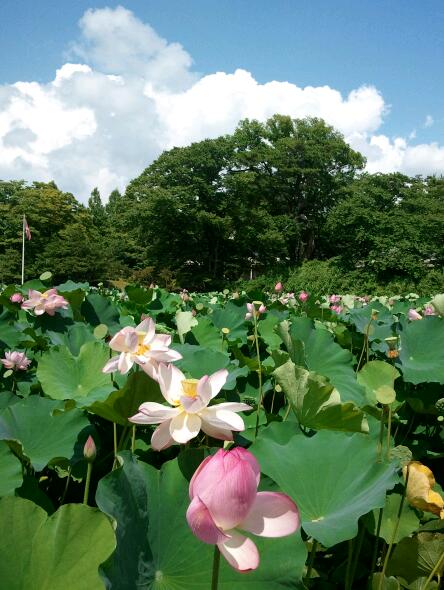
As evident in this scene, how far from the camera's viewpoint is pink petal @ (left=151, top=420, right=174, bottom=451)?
501mm

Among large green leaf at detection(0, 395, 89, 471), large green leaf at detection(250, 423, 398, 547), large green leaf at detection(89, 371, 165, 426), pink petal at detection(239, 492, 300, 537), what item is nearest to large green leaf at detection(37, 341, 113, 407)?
large green leaf at detection(0, 395, 89, 471)

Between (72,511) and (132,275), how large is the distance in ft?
69.1

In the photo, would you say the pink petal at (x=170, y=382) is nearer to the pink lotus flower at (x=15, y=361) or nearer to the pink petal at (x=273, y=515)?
the pink petal at (x=273, y=515)

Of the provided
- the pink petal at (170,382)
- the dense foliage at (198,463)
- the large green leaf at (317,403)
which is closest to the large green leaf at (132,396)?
the dense foliage at (198,463)

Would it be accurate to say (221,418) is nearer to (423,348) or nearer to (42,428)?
(42,428)

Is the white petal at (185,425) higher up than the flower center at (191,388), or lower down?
lower down

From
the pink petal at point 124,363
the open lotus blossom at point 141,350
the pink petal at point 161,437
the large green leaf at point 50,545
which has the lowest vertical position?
the large green leaf at point 50,545

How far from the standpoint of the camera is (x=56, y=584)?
0.38m

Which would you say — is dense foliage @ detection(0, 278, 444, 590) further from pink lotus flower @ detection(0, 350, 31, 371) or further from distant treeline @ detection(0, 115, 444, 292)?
distant treeline @ detection(0, 115, 444, 292)

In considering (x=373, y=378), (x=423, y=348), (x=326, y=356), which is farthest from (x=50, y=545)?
(x=423, y=348)

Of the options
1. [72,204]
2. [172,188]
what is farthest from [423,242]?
[72,204]

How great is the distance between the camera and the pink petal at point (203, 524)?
12.8 inches

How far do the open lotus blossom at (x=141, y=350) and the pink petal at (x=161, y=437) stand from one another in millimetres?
113

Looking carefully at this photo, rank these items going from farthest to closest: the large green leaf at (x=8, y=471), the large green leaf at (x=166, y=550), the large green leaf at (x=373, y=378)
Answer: the large green leaf at (x=373, y=378), the large green leaf at (x=8, y=471), the large green leaf at (x=166, y=550)
